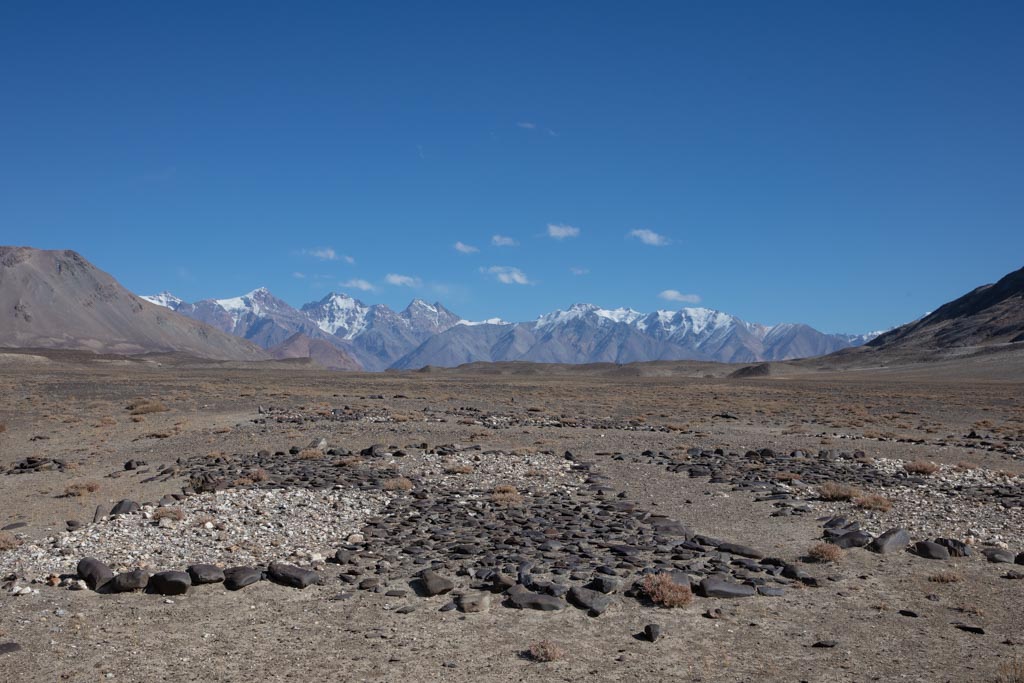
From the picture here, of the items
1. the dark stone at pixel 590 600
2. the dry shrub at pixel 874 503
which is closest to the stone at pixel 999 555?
the dry shrub at pixel 874 503

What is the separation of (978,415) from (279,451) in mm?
46063

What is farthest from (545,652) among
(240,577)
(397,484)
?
(397,484)

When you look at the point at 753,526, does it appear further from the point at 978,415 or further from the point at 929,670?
→ the point at 978,415

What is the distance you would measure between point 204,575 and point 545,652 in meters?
5.92

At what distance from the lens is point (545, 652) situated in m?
9.61

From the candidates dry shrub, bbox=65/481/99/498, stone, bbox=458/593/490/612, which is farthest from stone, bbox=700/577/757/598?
dry shrub, bbox=65/481/99/498

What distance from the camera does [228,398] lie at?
184 feet

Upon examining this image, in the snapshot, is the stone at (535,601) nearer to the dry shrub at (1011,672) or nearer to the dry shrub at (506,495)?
the dry shrub at (1011,672)

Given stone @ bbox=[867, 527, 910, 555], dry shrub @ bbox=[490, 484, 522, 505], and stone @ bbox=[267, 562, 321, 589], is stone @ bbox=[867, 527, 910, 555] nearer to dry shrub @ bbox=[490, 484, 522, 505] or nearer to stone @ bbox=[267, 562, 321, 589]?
dry shrub @ bbox=[490, 484, 522, 505]

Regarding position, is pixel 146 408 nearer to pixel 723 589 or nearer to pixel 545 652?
pixel 723 589

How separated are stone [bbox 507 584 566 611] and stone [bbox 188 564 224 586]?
4749 mm

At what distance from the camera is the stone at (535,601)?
37.2 feet

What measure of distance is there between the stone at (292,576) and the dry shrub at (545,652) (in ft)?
13.8

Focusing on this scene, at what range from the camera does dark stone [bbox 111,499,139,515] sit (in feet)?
53.4
